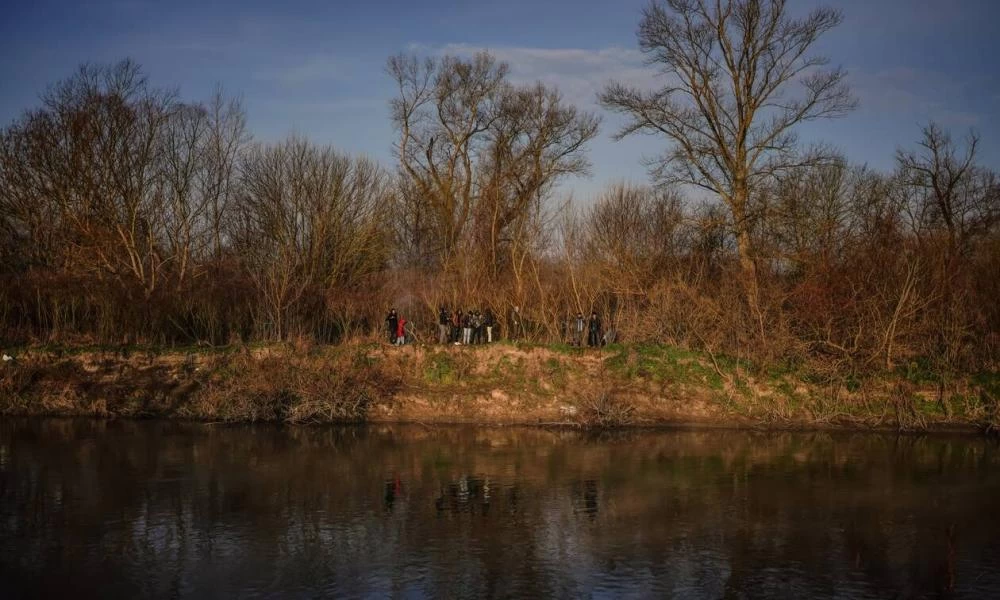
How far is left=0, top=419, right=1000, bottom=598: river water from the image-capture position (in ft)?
43.3

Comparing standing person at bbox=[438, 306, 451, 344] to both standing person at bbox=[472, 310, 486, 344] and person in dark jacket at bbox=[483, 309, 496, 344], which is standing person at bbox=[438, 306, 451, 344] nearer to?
standing person at bbox=[472, 310, 486, 344]

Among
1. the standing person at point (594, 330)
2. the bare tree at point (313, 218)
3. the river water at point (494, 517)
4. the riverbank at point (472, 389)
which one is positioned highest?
the bare tree at point (313, 218)

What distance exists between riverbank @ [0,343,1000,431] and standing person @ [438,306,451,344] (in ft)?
7.13

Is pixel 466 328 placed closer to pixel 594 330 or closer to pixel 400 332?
pixel 400 332

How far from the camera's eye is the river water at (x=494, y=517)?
519 inches

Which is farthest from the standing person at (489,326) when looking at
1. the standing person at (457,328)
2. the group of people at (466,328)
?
the standing person at (457,328)

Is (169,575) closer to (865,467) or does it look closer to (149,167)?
(865,467)

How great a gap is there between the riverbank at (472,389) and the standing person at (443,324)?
2.17m

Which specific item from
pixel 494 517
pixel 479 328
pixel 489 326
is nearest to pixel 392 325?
pixel 479 328

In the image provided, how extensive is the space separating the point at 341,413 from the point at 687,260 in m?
15.8

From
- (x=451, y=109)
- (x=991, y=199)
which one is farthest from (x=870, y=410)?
(x=451, y=109)

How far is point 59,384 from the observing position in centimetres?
3109

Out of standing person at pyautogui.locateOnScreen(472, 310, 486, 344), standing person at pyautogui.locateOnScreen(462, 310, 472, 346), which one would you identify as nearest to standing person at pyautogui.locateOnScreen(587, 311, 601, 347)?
standing person at pyautogui.locateOnScreen(472, 310, 486, 344)

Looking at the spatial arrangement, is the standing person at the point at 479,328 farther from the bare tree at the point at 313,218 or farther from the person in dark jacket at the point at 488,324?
the bare tree at the point at 313,218
